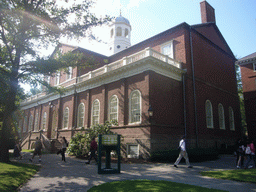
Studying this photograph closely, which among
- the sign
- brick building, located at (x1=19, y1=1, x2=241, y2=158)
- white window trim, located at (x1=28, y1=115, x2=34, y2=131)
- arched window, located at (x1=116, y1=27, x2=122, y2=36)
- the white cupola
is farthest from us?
arched window, located at (x1=116, y1=27, x2=122, y2=36)

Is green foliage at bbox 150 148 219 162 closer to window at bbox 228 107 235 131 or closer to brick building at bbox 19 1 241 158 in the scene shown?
brick building at bbox 19 1 241 158

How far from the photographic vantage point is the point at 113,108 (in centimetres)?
2127

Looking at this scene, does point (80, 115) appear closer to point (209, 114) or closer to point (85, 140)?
point (85, 140)

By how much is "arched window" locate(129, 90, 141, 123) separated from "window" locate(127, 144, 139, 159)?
81.8 inches

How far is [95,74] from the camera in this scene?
24.4m

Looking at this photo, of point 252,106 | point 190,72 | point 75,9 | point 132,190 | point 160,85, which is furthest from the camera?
point 252,106

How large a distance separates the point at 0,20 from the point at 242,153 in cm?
1684

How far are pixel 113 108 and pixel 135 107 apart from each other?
10.4 feet

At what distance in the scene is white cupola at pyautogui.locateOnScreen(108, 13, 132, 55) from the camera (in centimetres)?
4728

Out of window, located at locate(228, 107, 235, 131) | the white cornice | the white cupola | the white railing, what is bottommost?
window, located at locate(228, 107, 235, 131)

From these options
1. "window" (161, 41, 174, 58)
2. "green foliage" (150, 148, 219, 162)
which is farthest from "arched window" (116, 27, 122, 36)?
"green foliage" (150, 148, 219, 162)

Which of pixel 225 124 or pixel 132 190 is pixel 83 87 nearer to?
pixel 225 124

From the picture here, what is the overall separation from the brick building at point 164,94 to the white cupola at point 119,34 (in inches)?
675

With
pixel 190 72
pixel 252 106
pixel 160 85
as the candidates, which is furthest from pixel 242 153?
pixel 252 106
